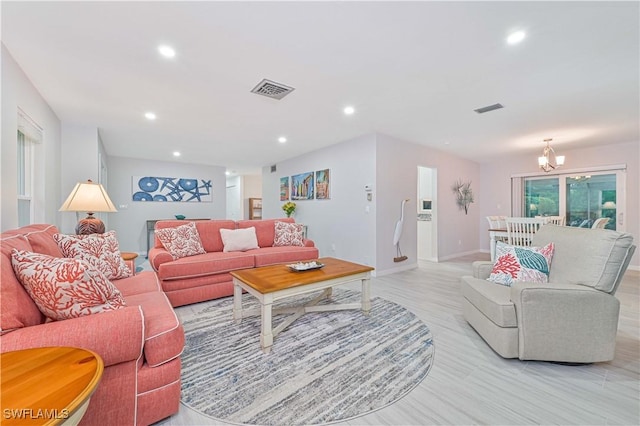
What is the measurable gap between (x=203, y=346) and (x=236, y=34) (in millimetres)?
2426

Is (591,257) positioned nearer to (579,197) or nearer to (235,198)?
(579,197)

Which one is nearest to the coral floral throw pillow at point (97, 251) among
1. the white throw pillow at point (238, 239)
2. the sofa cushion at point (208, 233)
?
the sofa cushion at point (208, 233)

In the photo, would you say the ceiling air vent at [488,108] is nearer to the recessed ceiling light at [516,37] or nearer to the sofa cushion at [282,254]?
the recessed ceiling light at [516,37]

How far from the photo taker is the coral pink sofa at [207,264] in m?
2.92

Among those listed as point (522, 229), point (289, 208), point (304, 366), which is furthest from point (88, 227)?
point (522, 229)


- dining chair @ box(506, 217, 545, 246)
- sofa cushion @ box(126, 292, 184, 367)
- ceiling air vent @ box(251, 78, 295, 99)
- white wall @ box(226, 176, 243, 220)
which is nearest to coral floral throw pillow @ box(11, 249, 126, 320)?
sofa cushion @ box(126, 292, 184, 367)

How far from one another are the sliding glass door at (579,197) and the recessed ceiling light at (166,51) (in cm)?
687

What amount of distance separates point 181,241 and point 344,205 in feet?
9.36

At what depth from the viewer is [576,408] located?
4.91 feet

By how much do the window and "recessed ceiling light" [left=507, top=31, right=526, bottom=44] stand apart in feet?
14.6

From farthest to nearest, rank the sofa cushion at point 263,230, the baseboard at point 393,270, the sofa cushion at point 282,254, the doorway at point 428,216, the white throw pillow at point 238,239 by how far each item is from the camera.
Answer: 1. the doorway at point 428,216
2. the baseboard at point 393,270
3. the sofa cushion at point 263,230
4. the white throw pillow at point 238,239
5. the sofa cushion at point 282,254

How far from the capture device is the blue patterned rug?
A: 4.91 feet

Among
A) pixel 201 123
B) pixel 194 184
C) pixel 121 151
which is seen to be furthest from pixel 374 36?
pixel 194 184

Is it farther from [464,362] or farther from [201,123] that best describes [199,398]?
[201,123]
